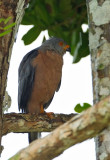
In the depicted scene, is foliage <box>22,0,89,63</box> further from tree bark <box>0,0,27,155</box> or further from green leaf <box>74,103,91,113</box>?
tree bark <box>0,0,27,155</box>

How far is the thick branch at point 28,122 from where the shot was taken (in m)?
3.40

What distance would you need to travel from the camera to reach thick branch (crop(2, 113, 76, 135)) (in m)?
3.40

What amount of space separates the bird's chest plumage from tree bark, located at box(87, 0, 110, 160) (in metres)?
2.05

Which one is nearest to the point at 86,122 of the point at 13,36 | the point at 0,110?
the point at 0,110

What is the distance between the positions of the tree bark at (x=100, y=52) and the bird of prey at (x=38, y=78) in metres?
2.07

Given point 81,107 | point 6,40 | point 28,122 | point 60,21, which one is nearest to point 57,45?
point 60,21

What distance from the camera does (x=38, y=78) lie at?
196 inches

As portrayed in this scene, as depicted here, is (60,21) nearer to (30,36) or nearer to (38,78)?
(30,36)

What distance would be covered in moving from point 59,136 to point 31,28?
3.68m

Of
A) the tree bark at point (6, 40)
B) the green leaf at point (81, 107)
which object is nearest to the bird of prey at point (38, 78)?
the green leaf at point (81, 107)

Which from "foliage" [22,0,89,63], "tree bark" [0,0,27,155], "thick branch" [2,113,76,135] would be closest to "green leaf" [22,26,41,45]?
"foliage" [22,0,89,63]

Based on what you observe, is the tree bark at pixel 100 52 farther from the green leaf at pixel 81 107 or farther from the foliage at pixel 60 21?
the foliage at pixel 60 21

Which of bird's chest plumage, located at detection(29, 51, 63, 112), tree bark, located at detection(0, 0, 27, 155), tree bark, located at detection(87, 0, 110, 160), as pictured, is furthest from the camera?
bird's chest plumage, located at detection(29, 51, 63, 112)

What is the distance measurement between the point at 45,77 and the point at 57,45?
0.95 m
